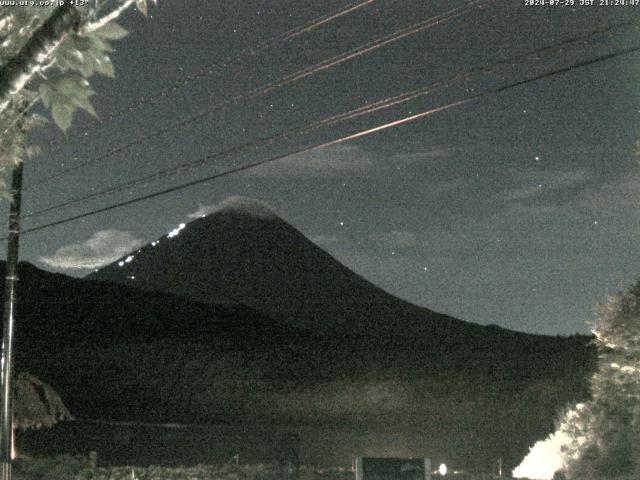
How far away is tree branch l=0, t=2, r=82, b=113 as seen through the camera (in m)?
6.44

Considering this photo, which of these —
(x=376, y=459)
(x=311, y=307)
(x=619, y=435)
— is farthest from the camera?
(x=311, y=307)

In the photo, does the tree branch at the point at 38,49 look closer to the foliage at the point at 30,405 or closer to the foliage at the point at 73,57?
the foliage at the point at 73,57

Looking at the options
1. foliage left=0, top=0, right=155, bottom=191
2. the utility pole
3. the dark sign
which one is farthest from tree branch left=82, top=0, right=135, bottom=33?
the utility pole

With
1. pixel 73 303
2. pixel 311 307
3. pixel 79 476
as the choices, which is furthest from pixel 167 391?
pixel 311 307

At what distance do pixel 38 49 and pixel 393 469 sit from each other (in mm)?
7277

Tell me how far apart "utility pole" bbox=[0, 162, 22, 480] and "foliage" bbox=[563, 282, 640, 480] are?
Result: 10.5m

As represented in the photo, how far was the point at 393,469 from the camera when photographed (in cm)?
1198

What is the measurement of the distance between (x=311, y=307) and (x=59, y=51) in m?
129

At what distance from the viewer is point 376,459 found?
12.0 metres

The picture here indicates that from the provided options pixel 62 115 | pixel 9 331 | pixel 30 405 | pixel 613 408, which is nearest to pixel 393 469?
pixel 62 115

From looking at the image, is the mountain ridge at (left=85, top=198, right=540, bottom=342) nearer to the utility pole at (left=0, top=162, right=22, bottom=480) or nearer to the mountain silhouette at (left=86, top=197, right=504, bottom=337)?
the mountain silhouette at (left=86, top=197, right=504, bottom=337)

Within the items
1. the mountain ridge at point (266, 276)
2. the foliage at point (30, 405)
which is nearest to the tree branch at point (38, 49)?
the foliage at point (30, 405)

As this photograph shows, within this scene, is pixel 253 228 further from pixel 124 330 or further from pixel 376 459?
pixel 376 459

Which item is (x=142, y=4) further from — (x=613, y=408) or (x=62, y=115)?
(x=613, y=408)
